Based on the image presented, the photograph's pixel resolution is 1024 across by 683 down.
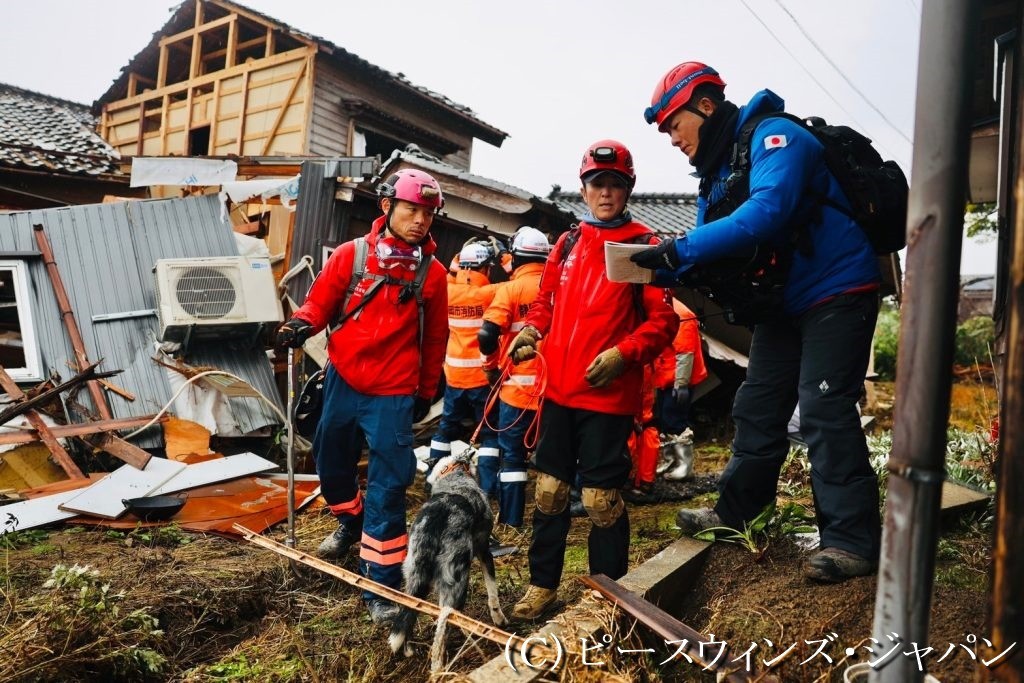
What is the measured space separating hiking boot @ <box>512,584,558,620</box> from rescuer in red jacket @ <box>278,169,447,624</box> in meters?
0.80

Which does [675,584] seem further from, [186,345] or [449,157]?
[449,157]

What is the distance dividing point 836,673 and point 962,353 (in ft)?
78.9

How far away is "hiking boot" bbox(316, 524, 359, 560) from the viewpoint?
4.51 m

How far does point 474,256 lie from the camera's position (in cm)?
679

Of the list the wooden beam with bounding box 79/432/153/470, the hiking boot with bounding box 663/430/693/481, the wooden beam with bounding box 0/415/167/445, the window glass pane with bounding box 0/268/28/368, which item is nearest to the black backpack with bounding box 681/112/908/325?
the hiking boot with bounding box 663/430/693/481

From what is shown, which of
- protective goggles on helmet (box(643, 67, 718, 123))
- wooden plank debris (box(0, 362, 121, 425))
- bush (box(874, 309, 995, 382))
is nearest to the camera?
protective goggles on helmet (box(643, 67, 718, 123))

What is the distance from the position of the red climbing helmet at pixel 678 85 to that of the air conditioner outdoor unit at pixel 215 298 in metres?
6.19

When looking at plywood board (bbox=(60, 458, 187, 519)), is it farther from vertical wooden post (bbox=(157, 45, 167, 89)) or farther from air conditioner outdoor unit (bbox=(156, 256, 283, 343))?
vertical wooden post (bbox=(157, 45, 167, 89))

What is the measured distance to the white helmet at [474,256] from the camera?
22.2 ft

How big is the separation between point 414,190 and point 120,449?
431 centimetres

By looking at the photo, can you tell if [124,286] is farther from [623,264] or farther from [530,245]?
[623,264]

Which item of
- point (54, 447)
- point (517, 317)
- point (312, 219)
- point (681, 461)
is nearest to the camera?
point (517, 317)

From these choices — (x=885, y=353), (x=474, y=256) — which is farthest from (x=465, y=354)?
(x=885, y=353)

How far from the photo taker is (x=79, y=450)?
6574 millimetres
